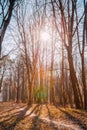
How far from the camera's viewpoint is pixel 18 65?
39.4 meters

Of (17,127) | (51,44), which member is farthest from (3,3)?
(51,44)

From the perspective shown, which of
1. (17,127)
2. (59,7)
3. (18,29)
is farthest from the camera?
(18,29)

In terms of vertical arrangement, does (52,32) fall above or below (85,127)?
above

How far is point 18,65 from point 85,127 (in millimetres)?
31916

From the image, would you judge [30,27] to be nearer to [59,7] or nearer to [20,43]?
[20,43]

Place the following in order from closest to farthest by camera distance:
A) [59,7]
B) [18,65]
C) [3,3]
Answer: [3,3] < [59,7] < [18,65]

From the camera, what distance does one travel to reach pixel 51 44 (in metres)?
27.0

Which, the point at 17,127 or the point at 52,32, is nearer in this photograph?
the point at 17,127

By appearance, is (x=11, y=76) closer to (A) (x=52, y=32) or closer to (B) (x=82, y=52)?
(A) (x=52, y=32)

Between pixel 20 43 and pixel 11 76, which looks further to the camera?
pixel 11 76

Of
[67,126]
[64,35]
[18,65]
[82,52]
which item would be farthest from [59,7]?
[18,65]

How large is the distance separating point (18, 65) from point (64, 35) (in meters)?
24.9

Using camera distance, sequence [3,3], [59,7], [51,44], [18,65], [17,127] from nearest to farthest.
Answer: [17,127] → [3,3] → [59,7] → [51,44] → [18,65]

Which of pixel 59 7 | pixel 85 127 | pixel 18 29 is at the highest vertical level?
pixel 18 29
